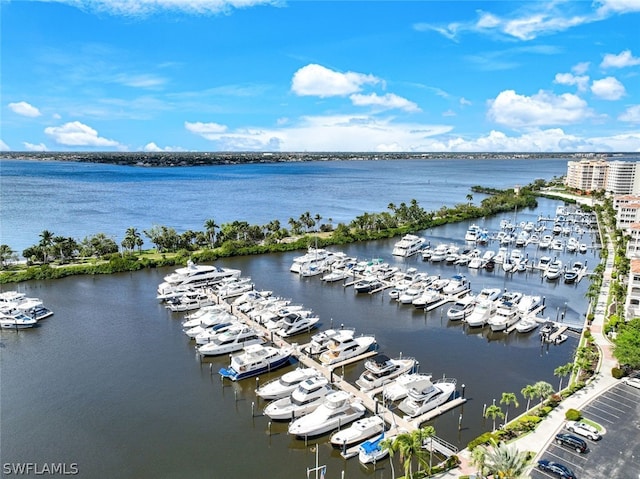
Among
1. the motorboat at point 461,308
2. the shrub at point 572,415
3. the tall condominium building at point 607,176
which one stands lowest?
the motorboat at point 461,308

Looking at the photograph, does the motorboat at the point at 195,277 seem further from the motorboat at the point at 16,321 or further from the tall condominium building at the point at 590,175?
the tall condominium building at the point at 590,175

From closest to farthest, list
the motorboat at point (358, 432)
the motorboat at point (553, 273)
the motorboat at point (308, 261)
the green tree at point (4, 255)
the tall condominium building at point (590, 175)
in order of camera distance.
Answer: the motorboat at point (358, 432)
the motorboat at point (553, 273)
the green tree at point (4, 255)
the motorboat at point (308, 261)
the tall condominium building at point (590, 175)

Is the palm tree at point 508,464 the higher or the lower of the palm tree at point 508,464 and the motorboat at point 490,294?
the higher

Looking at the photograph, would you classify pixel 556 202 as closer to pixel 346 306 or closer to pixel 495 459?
pixel 346 306

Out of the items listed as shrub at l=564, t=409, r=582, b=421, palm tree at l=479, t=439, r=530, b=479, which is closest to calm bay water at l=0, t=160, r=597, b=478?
shrub at l=564, t=409, r=582, b=421

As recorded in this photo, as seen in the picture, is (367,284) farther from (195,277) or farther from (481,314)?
(195,277)

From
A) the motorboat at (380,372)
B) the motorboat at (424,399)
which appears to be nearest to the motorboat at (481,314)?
the motorboat at (380,372)

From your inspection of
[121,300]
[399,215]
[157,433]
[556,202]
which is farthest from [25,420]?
[556,202]
